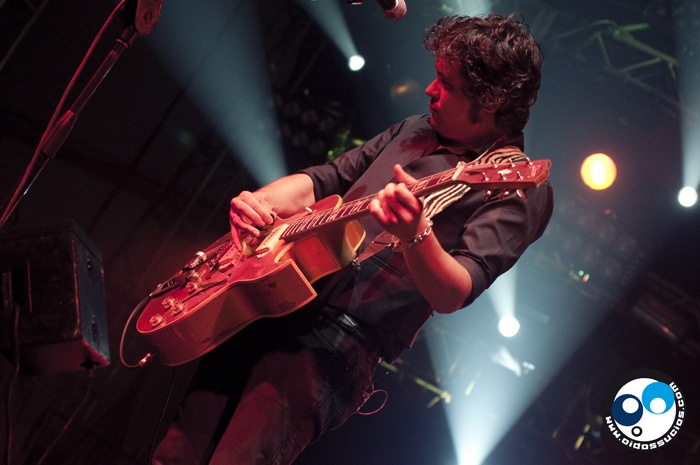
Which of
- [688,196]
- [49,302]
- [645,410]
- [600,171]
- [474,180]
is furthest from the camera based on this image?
[600,171]

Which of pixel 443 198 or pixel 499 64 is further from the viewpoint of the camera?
pixel 499 64

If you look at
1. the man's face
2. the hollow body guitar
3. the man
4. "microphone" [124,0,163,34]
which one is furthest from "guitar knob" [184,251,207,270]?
the man's face

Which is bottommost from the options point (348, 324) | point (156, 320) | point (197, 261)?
point (156, 320)

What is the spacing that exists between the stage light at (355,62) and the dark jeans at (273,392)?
4.67 meters

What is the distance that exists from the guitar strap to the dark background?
3217mm

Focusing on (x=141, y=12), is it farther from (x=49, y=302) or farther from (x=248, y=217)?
(x=49, y=302)

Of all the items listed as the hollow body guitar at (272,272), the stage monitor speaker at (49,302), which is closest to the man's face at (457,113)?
the hollow body guitar at (272,272)

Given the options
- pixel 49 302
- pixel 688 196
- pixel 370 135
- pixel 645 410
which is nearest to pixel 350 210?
pixel 49 302

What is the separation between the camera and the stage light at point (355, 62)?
21.3 feet

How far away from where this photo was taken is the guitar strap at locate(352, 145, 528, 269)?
2246mm

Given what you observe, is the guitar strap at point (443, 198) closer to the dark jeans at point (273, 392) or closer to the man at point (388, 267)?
the man at point (388, 267)

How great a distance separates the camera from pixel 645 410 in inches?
243

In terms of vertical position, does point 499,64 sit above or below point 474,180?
above

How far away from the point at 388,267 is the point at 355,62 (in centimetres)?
459
